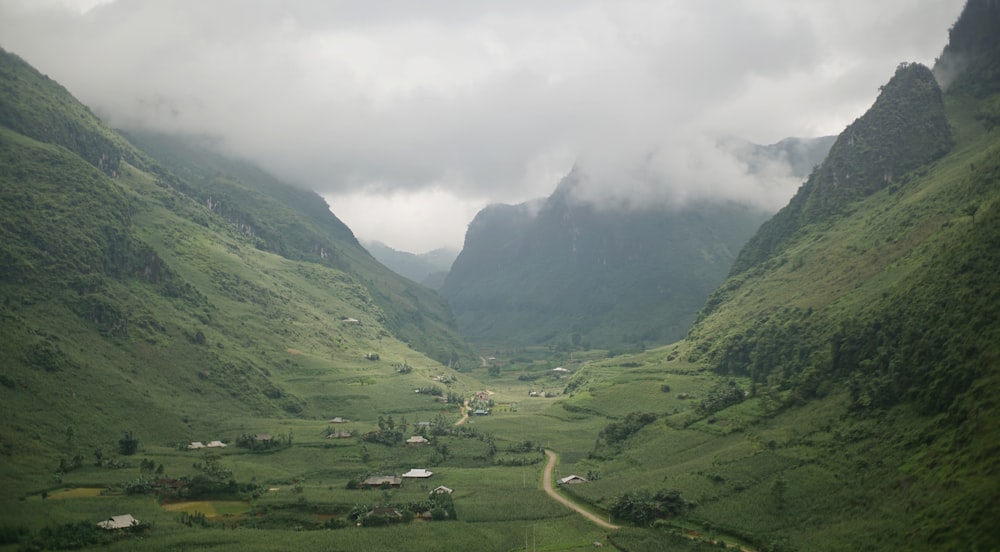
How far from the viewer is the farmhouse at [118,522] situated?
2643 inches

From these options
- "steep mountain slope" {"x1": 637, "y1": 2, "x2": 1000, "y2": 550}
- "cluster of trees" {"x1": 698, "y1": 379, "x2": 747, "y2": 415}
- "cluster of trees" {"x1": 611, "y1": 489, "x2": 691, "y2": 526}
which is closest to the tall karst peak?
"steep mountain slope" {"x1": 637, "y1": 2, "x2": 1000, "y2": 550}

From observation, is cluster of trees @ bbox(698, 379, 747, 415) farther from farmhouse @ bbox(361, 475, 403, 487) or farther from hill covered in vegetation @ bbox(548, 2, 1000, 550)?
farmhouse @ bbox(361, 475, 403, 487)

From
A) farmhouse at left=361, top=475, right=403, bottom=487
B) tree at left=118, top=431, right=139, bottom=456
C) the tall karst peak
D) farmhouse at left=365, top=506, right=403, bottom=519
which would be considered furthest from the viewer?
the tall karst peak

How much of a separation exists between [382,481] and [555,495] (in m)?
23.6

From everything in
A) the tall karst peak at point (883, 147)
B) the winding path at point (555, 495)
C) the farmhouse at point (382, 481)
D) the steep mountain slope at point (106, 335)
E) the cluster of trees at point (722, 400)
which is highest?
the tall karst peak at point (883, 147)

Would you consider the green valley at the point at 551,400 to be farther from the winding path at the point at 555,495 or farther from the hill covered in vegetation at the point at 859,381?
the winding path at the point at 555,495

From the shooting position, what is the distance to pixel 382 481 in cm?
9238

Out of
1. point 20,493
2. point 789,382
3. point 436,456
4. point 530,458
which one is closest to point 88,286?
point 20,493

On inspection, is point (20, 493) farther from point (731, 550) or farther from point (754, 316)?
point (754, 316)

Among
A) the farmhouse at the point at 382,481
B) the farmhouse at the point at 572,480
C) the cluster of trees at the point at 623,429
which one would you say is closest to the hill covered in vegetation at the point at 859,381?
the cluster of trees at the point at 623,429

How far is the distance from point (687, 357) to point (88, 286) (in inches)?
4995

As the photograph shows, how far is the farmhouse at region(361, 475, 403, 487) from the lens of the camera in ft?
301

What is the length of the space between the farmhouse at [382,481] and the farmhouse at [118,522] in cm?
2975

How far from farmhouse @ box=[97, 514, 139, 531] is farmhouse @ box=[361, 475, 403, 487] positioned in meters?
29.7
